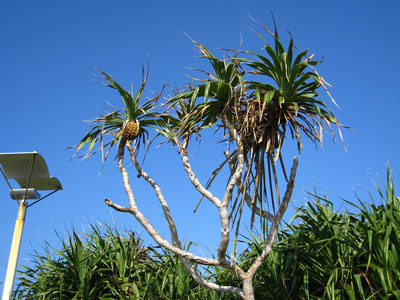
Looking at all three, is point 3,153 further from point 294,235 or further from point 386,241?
point 386,241

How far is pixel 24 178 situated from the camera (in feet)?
18.7

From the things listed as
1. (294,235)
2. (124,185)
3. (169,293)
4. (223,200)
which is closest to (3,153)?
(124,185)

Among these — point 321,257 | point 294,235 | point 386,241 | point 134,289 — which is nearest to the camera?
point 386,241

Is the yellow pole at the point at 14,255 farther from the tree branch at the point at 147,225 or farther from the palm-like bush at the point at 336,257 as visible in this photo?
the palm-like bush at the point at 336,257

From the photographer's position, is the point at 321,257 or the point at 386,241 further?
the point at 321,257

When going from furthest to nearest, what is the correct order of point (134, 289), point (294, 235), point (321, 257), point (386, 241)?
point (134, 289), point (294, 235), point (321, 257), point (386, 241)

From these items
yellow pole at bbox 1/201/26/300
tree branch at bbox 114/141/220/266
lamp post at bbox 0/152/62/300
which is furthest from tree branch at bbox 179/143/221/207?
yellow pole at bbox 1/201/26/300

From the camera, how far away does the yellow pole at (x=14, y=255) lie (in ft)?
16.4

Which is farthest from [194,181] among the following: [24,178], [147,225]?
[24,178]

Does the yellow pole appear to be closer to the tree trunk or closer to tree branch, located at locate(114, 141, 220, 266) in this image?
tree branch, located at locate(114, 141, 220, 266)

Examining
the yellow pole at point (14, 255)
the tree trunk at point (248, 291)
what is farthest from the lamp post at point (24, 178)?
the tree trunk at point (248, 291)

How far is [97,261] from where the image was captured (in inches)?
291

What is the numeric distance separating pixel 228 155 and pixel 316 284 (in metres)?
2.02

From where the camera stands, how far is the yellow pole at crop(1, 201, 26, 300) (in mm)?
5004
